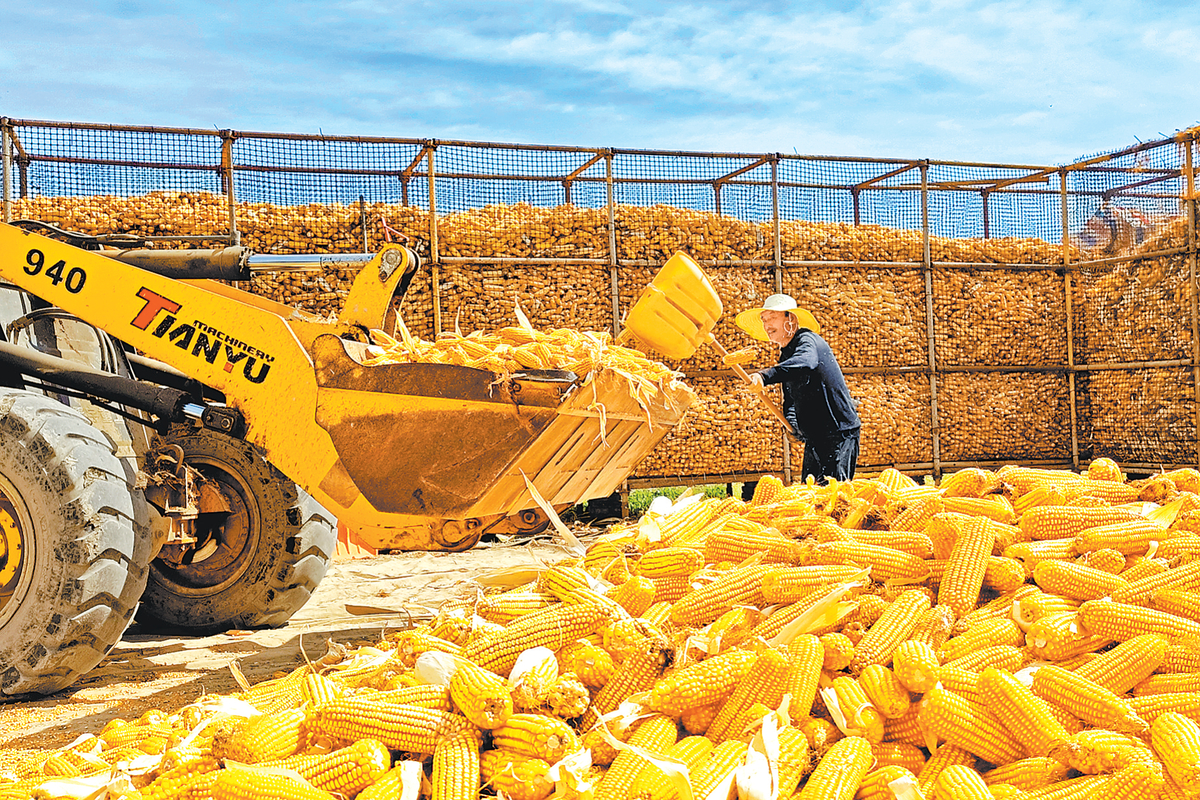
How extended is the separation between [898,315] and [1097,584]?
9084 millimetres

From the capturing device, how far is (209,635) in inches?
242

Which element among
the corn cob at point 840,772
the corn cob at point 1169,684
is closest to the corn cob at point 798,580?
the corn cob at point 840,772

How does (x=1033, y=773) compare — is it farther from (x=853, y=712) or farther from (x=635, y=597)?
(x=635, y=597)

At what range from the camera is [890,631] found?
303cm

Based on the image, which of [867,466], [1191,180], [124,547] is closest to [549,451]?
[124,547]

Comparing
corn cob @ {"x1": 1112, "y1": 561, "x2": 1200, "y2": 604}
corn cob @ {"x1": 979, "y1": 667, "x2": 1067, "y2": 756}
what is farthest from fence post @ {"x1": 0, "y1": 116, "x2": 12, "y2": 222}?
corn cob @ {"x1": 1112, "y1": 561, "x2": 1200, "y2": 604}

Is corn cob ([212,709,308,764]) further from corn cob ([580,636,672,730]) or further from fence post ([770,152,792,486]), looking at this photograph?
fence post ([770,152,792,486])

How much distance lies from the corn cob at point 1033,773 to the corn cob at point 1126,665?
0.42 meters

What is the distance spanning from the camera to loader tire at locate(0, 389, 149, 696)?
14.6 ft

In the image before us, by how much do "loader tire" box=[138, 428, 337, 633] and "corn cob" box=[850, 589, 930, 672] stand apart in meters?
4.09

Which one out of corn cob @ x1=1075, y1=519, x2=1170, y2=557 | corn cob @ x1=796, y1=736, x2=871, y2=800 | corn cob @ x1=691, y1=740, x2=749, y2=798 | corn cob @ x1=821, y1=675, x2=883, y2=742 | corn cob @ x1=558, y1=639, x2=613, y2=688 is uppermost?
corn cob @ x1=1075, y1=519, x2=1170, y2=557

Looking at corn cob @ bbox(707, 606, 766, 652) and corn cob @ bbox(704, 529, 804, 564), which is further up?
corn cob @ bbox(704, 529, 804, 564)

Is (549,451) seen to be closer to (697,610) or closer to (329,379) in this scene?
(329,379)

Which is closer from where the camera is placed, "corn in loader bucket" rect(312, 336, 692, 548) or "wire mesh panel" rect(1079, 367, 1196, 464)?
"corn in loader bucket" rect(312, 336, 692, 548)
